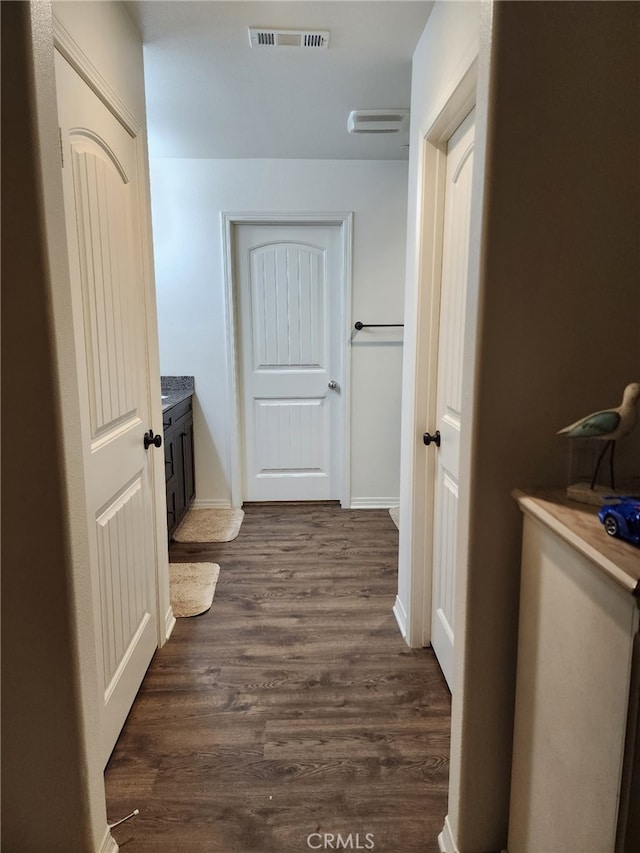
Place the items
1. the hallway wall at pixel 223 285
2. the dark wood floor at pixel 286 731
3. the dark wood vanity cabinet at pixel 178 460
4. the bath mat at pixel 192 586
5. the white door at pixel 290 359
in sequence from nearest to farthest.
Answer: the dark wood floor at pixel 286 731 → the bath mat at pixel 192 586 → the dark wood vanity cabinet at pixel 178 460 → the hallway wall at pixel 223 285 → the white door at pixel 290 359

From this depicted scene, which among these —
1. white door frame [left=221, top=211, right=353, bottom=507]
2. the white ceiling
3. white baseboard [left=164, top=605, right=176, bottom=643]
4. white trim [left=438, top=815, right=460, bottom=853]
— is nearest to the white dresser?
white trim [left=438, top=815, right=460, bottom=853]

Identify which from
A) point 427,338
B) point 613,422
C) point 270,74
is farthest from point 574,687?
point 270,74

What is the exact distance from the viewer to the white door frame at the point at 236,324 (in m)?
3.50

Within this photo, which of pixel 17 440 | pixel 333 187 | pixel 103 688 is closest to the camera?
pixel 17 440

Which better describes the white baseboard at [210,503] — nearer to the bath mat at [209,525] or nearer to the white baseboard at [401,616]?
the bath mat at [209,525]

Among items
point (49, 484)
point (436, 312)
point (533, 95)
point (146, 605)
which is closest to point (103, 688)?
point (146, 605)

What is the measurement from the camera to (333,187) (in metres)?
3.48

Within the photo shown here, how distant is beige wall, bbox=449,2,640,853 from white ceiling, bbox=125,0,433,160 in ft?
3.38

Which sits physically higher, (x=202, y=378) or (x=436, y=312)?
(x=436, y=312)

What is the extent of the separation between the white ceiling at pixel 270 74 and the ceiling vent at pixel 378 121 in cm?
4

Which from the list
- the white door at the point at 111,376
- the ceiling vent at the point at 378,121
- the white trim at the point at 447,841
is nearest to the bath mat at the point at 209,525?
the white door at the point at 111,376

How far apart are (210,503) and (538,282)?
10.3 feet

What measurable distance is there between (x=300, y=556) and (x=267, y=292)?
6.06 ft

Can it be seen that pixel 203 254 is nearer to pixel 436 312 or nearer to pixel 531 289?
pixel 436 312
